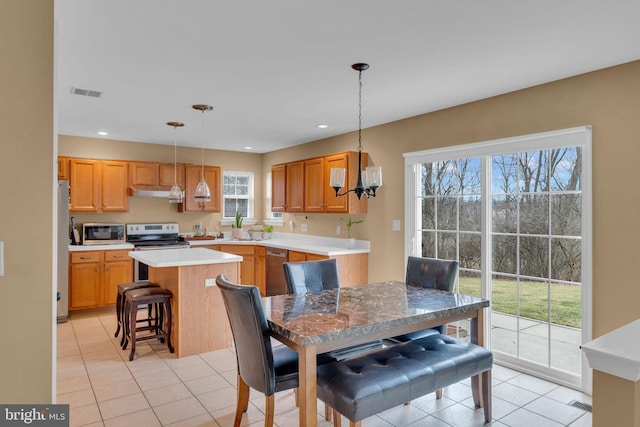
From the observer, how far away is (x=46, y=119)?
1584 millimetres

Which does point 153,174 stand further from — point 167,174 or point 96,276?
point 96,276

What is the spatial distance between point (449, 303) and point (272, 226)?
4.70 meters

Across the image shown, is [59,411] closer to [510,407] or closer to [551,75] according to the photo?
[510,407]

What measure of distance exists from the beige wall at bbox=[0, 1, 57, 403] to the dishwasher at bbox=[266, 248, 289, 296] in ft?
12.8

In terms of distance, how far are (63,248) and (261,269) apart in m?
2.59

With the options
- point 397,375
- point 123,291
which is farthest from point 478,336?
point 123,291

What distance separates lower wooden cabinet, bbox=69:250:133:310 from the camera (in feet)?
16.4

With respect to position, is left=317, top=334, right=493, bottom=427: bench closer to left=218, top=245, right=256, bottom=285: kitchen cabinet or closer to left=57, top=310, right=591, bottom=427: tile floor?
left=57, top=310, right=591, bottom=427: tile floor

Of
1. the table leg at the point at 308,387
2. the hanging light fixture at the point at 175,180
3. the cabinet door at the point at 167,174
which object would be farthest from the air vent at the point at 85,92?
the table leg at the point at 308,387

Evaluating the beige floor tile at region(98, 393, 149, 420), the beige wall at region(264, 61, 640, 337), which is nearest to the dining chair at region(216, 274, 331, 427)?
the beige floor tile at region(98, 393, 149, 420)

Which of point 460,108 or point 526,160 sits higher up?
point 460,108

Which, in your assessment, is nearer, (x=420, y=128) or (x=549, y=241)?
(x=549, y=241)

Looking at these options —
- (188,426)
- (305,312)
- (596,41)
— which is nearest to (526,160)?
(596,41)

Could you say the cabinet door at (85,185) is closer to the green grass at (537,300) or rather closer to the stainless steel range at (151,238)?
the stainless steel range at (151,238)
